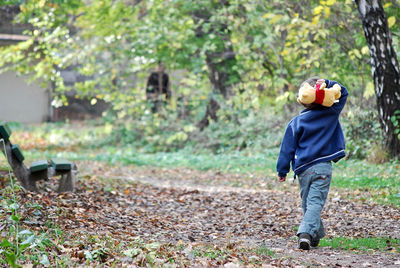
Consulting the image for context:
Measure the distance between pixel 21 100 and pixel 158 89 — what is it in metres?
8.44

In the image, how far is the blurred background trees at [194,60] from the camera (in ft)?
48.3

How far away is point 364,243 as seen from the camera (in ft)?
17.4

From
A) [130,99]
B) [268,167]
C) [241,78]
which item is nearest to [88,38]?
[130,99]

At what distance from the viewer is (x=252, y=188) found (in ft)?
32.6

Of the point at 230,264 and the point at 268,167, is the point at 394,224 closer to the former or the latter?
the point at 230,264

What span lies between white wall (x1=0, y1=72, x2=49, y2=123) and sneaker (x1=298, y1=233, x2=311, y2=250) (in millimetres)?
22014

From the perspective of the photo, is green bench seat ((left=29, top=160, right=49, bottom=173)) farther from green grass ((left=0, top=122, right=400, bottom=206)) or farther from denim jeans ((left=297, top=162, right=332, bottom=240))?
green grass ((left=0, top=122, right=400, bottom=206))

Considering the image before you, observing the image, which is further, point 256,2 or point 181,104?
point 181,104

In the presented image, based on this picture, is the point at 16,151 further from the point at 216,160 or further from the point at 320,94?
the point at 216,160

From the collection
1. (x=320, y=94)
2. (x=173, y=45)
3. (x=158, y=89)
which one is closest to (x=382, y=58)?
(x=320, y=94)

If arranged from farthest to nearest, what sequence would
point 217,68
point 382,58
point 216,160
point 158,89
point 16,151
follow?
point 158,89
point 217,68
point 216,160
point 382,58
point 16,151

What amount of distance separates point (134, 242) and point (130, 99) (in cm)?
1361

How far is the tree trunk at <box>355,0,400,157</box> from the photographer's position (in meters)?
8.92

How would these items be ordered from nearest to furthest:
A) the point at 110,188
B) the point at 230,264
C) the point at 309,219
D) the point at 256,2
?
1. the point at 230,264
2. the point at 309,219
3. the point at 110,188
4. the point at 256,2
